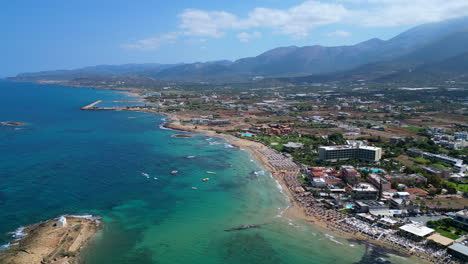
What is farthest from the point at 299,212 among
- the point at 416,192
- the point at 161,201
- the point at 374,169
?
the point at 374,169

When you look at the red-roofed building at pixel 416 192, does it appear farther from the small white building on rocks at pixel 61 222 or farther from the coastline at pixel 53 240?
the small white building on rocks at pixel 61 222

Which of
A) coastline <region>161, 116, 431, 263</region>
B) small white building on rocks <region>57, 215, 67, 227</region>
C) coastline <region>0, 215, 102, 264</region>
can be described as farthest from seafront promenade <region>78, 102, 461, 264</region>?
small white building on rocks <region>57, 215, 67, 227</region>

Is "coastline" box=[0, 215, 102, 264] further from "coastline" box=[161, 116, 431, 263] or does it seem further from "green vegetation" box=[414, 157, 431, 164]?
"green vegetation" box=[414, 157, 431, 164]

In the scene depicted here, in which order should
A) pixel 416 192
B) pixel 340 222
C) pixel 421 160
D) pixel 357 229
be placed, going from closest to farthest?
pixel 357 229, pixel 340 222, pixel 416 192, pixel 421 160

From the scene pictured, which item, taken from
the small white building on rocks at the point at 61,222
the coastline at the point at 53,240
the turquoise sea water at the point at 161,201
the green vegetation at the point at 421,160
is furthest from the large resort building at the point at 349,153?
the small white building on rocks at the point at 61,222

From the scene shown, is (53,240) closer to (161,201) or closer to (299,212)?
(161,201)

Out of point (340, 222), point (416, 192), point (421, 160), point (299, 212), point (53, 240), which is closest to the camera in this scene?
point (53, 240)
